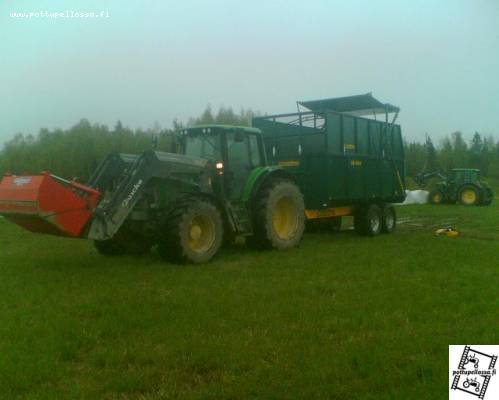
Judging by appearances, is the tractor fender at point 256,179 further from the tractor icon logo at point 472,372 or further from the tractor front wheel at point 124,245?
the tractor icon logo at point 472,372

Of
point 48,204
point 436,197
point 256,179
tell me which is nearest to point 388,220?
point 256,179

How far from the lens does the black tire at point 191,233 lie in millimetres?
7886

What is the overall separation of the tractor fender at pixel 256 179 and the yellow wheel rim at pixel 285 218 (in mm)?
562

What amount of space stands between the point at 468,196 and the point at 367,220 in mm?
16687

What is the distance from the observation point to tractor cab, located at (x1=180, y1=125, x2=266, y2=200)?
9352 mm

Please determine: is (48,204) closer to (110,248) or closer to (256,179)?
(110,248)

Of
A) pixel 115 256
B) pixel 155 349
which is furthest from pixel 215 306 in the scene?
pixel 115 256

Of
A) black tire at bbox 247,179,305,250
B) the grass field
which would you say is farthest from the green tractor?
the grass field

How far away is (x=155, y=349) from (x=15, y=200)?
3921 millimetres

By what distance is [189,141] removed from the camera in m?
9.78

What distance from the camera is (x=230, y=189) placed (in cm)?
942

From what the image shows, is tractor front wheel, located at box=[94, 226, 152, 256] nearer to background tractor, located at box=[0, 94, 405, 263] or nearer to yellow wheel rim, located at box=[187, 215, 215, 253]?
background tractor, located at box=[0, 94, 405, 263]

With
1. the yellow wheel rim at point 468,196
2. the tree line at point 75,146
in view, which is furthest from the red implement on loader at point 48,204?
the yellow wheel rim at point 468,196

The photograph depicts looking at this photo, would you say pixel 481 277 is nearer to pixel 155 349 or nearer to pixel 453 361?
pixel 453 361
